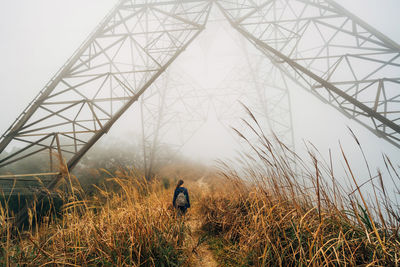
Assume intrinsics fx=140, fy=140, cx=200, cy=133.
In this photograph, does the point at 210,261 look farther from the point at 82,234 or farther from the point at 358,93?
the point at 358,93

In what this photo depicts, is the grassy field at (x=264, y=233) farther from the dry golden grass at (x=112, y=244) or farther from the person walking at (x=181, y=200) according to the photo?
the person walking at (x=181, y=200)

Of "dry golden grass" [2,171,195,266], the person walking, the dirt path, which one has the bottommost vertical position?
the dirt path

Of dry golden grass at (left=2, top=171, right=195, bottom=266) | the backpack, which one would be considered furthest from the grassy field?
the backpack

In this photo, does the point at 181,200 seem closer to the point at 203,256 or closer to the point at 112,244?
the point at 203,256

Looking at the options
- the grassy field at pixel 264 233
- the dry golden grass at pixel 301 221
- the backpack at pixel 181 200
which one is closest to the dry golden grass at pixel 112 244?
the grassy field at pixel 264 233

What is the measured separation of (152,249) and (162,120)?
9.15m

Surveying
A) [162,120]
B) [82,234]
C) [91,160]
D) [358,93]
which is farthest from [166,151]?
[358,93]

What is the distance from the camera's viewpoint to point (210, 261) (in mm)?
1946

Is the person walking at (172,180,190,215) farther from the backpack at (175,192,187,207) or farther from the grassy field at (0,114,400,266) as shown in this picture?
the grassy field at (0,114,400,266)

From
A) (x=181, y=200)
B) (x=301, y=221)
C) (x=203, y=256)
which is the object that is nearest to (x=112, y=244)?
(x=203, y=256)

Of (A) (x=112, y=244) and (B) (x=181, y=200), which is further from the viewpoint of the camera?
(B) (x=181, y=200)

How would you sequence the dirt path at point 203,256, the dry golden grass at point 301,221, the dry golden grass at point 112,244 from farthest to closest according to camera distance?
the dirt path at point 203,256, the dry golden grass at point 112,244, the dry golden grass at point 301,221

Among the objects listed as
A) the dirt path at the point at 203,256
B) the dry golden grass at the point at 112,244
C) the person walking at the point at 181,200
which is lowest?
the dirt path at the point at 203,256

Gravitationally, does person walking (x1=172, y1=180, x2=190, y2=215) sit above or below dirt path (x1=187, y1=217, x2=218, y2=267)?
above
